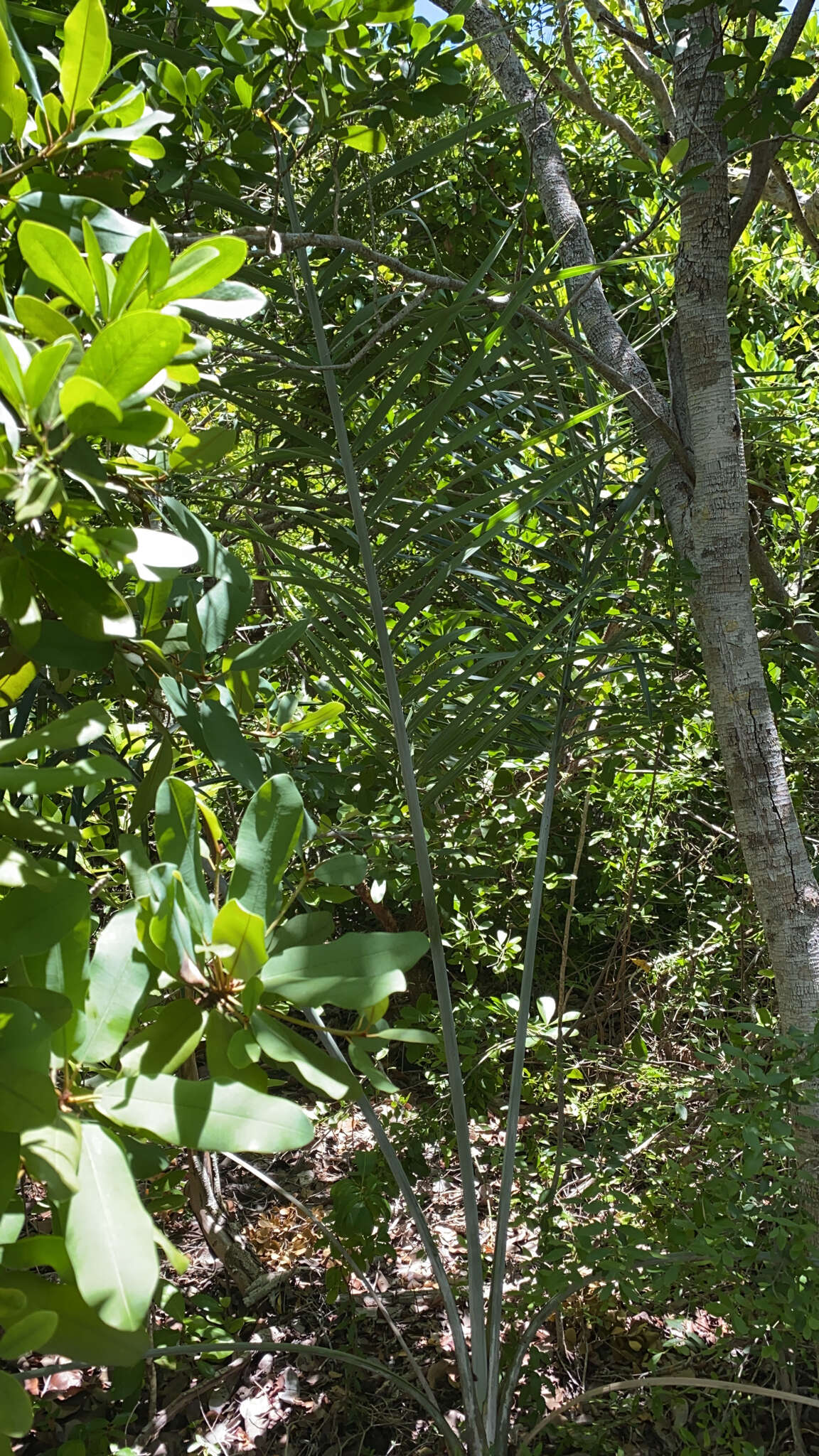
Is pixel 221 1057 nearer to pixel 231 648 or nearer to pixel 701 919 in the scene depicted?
pixel 231 648

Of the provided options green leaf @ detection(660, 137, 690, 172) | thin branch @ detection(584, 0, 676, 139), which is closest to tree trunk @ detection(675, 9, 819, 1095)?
green leaf @ detection(660, 137, 690, 172)

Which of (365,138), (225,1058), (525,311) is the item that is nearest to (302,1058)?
(225,1058)

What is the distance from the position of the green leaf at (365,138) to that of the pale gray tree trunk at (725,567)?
580 millimetres

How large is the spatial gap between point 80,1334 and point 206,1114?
10cm

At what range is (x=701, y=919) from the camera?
240 centimetres

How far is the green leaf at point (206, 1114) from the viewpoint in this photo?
0.40 metres

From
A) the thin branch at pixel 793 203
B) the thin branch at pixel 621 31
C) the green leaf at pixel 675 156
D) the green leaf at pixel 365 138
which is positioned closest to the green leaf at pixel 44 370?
the green leaf at pixel 365 138

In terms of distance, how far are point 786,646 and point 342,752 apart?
2.66 feet

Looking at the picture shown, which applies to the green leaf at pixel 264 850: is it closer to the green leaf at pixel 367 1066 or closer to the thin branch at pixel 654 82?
the green leaf at pixel 367 1066

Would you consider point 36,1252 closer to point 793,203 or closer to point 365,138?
point 365,138

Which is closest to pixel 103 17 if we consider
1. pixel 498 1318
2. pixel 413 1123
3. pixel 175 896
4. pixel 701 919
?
pixel 175 896

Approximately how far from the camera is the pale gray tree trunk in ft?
4.60

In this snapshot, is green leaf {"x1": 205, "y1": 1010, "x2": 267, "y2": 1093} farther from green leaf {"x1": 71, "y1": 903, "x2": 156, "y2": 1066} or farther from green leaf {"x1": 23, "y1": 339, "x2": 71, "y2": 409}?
green leaf {"x1": 23, "y1": 339, "x2": 71, "y2": 409}

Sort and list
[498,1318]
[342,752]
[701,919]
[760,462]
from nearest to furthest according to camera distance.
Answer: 1. [498,1318]
2. [342,752]
3. [760,462]
4. [701,919]
